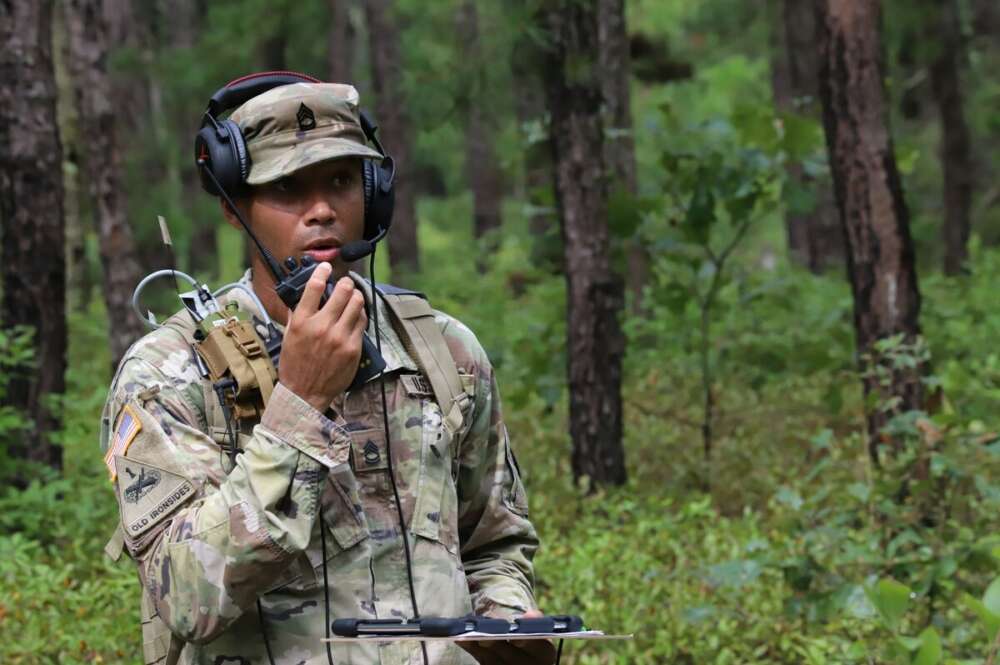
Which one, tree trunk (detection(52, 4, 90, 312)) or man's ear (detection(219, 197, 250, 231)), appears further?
tree trunk (detection(52, 4, 90, 312))

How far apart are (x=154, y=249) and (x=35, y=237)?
11.3 meters

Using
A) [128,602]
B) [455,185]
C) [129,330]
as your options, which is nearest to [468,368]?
[128,602]

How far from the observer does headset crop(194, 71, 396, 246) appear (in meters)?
2.76

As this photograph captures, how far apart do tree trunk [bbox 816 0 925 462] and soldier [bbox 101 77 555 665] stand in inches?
231

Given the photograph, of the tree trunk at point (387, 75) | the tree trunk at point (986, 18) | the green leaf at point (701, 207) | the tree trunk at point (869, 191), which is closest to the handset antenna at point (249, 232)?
the tree trunk at point (869, 191)

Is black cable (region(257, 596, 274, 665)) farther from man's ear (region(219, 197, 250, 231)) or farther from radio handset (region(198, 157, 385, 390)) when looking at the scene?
man's ear (region(219, 197, 250, 231))

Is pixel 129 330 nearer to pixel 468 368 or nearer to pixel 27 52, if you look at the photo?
pixel 27 52

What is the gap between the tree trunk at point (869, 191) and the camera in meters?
8.36

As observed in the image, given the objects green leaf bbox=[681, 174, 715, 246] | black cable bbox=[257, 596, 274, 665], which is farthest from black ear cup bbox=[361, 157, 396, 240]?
green leaf bbox=[681, 174, 715, 246]

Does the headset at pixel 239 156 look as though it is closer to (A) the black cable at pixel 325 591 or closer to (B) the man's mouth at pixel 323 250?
(B) the man's mouth at pixel 323 250

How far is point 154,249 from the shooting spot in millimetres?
19219

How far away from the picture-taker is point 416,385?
2.88 metres

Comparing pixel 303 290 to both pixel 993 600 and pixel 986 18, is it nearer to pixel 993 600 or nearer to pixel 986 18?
pixel 993 600

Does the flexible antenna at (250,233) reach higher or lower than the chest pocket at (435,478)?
higher
